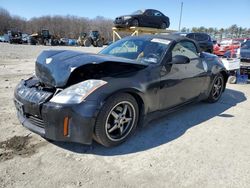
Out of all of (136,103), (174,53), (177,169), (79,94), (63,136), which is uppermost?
(174,53)

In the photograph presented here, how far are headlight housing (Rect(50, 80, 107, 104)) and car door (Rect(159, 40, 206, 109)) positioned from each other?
120 cm

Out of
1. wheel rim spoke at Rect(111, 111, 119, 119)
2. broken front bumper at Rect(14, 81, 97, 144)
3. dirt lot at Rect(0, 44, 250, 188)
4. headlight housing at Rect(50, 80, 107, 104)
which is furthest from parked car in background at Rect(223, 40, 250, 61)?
broken front bumper at Rect(14, 81, 97, 144)

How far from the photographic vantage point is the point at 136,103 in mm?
3252

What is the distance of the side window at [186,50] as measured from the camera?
4.02 m

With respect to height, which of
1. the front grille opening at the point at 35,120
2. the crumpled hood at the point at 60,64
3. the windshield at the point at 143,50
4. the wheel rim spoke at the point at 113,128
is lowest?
the wheel rim spoke at the point at 113,128

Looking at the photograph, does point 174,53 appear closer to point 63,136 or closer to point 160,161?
point 160,161

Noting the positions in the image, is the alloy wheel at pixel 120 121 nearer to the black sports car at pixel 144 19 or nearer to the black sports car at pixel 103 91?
the black sports car at pixel 103 91

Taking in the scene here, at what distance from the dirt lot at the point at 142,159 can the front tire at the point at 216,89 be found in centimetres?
125

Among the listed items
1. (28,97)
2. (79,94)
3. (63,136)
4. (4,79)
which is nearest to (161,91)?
(79,94)

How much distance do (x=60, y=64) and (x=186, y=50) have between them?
8.00ft

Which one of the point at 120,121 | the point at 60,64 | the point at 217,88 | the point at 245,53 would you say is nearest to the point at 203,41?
the point at 245,53


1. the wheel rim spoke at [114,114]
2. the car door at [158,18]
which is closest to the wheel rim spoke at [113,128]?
the wheel rim spoke at [114,114]

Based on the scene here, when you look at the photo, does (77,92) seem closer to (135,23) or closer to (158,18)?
(135,23)

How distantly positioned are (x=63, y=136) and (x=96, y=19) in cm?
9660
